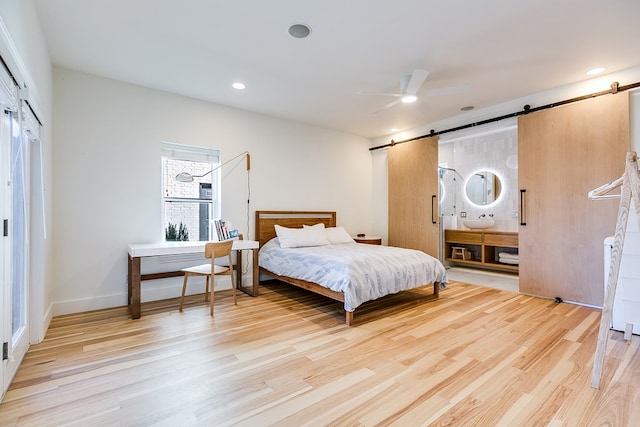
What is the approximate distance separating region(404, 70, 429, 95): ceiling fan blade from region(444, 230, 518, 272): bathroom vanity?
3613mm

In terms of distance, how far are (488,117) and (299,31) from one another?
3.22 metres

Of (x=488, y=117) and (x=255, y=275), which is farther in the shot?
(x=488, y=117)

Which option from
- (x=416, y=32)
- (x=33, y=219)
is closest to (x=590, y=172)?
(x=416, y=32)

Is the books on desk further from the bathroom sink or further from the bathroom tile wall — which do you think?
the bathroom sink

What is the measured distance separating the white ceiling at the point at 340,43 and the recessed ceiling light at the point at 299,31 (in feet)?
0.17

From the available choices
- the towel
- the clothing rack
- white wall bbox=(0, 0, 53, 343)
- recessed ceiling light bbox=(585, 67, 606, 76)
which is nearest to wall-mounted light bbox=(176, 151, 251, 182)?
white wall bbox=(0, 0, 53, 343)

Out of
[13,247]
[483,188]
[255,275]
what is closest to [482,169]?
[483,188]

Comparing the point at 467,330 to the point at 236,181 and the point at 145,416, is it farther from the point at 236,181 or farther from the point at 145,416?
the point at 236,181

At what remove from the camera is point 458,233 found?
20.0 feet

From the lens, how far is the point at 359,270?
9.99 ft

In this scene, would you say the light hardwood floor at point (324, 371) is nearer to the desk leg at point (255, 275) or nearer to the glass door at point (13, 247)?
the glass door at point (13, 247)

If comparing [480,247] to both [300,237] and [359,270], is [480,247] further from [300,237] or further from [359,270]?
Answer: [359,270]

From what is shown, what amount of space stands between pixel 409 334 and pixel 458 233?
159 inches

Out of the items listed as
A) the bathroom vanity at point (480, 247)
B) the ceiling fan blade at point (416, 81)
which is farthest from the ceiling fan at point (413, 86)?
the bathroom vanity at point (480, 247)
